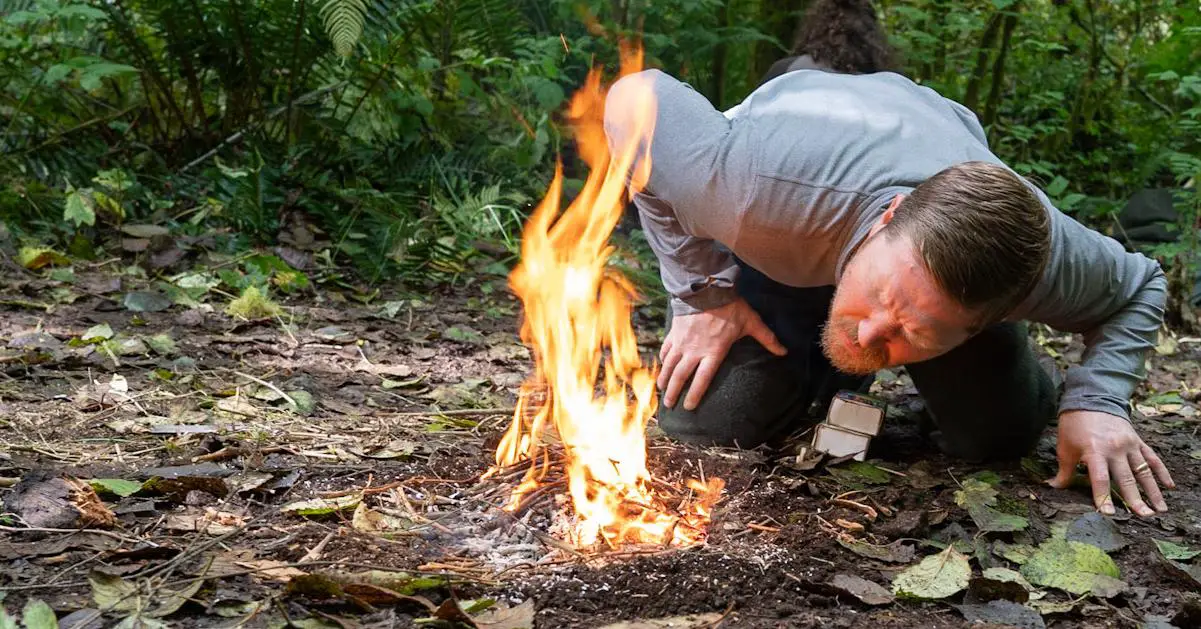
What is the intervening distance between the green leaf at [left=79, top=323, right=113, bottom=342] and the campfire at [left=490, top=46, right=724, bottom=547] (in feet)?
4.46

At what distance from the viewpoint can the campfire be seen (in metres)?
2.31

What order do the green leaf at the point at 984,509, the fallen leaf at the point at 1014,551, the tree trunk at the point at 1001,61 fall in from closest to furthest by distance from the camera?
1. the fallen leaf at the point at 1014,551
2. the green leaf at the point at 984,509
3. the tree trunk at the point at 1001,61

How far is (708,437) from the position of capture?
2982 millimetres

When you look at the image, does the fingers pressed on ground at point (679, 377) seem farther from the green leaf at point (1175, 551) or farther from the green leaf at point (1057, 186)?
the green leaf at point (1057, 186)

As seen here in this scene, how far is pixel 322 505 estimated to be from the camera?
2264 millimetres

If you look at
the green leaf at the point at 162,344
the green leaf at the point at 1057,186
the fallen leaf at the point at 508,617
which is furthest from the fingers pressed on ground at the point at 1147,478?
the green leaf at the point at 1057,186

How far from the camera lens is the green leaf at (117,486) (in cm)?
222

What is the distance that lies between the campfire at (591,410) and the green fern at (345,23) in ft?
5.05

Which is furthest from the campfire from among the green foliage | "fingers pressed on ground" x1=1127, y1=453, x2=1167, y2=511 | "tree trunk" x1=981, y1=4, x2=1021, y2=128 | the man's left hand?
"tree trunk" x1=981, y1=4, x2=1021, y2=128

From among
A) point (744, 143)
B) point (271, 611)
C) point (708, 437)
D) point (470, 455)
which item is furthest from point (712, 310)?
point (271, 611)

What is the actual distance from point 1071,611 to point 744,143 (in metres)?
1.23

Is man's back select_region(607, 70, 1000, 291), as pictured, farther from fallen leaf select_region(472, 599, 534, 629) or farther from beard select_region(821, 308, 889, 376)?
fallen leaf select_region(472, 599, 534, 629)

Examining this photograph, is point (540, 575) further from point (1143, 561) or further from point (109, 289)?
point (109, 289)

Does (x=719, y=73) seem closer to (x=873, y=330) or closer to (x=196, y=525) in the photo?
(x=873, y=330)
